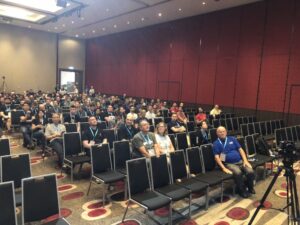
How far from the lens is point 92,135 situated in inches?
205

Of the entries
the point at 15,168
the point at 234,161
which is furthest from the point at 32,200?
the point at 234,161

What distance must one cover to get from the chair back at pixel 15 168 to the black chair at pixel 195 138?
3596mm

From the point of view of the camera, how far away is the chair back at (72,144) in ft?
16.0

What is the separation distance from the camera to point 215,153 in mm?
4535

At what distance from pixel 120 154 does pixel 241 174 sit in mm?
2018

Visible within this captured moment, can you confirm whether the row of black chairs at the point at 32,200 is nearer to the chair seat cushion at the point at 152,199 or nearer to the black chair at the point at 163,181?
the chair seat cushion at the point at 152,199

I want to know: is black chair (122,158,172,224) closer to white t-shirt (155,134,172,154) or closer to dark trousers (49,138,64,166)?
white t-shirt (155,134,172,154)

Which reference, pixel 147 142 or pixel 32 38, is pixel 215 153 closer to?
pixel 147 142

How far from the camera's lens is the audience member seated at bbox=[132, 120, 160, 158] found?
4.53m

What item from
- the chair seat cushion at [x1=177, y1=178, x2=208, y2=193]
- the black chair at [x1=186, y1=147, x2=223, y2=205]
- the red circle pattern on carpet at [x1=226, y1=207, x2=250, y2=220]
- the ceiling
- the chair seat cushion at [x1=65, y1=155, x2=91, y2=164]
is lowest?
the red circle pattern on carpet at [x1=226, y1=207, x2=250, y2=220]

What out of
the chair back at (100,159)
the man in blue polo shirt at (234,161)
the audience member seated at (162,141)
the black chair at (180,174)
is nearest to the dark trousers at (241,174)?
the man in blue polo shirt at (234,161)

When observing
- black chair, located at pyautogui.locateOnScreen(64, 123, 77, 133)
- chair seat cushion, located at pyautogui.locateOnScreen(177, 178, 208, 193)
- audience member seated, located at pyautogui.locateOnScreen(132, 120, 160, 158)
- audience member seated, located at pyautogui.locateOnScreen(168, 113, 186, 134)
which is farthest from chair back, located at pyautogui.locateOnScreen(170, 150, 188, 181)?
black chair, located at pyautogui.locateOnScreen(64, 123, 77, 133)

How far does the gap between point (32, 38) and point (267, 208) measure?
18747mm

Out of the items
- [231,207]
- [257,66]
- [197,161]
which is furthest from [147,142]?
[257,66]
